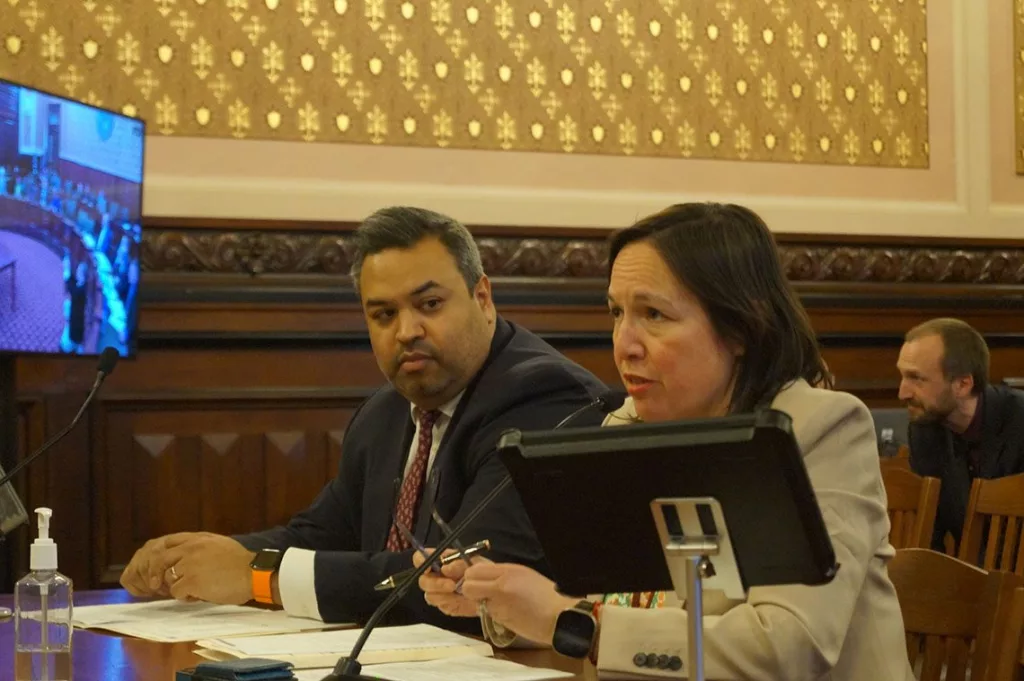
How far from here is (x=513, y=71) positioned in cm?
551

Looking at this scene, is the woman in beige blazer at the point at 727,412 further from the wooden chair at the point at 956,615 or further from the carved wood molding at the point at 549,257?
the carved wood molding at the point at 549,257

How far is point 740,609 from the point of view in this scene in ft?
5.93

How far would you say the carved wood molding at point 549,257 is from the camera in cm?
498

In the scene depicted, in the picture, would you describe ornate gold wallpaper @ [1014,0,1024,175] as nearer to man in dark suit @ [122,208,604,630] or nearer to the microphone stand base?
man in dark suit @ [122,208,604,630]

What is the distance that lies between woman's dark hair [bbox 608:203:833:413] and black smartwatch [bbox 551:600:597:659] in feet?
1.30

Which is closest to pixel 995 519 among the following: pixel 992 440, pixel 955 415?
pixel 992 440

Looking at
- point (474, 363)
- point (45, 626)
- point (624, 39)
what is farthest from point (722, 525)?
point (624, 39)

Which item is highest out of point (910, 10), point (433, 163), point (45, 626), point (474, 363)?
point (910, 10)

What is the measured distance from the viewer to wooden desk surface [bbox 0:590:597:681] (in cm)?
206

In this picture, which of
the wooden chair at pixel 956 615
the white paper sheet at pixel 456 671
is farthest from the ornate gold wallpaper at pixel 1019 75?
the white paper sheet at pixel 456 671

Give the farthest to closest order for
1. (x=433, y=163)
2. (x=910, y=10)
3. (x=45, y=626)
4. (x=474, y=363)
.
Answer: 1. (x=910, y=10)
2. (x=433, y=163)
3. (x=474, y=363)
4. (x=45, y=626)

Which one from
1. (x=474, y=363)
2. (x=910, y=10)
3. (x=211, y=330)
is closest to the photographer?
(x=474, y=363)

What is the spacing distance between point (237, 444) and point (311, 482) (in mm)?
288

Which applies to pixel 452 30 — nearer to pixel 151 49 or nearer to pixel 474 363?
pixel 151 49
